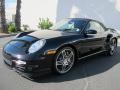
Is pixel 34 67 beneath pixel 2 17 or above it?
beneath

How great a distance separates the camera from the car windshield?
5574 mm

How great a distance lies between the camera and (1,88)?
4.05m

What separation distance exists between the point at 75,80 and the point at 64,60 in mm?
586

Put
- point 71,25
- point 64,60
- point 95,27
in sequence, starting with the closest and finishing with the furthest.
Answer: point 64,60 → point 71,25 → point 95,27

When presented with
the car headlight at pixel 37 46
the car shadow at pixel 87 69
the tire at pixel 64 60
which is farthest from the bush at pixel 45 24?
the car headlight at pixel 37 46

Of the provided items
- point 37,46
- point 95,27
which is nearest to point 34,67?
point 37,46

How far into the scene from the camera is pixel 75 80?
15.1ft

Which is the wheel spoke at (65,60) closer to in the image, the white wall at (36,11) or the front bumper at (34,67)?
the front bumper at (34,67)

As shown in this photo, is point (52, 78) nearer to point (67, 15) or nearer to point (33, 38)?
→ point (33, 38)

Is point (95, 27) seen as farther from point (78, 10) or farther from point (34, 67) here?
point (78, 10)

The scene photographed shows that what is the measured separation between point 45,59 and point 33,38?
70cm

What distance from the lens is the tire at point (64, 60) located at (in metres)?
4.67

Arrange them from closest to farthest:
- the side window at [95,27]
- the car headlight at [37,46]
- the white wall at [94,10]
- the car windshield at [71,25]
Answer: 1. the car headlight at [37,46]
2. the car windshield at [71,25]
3. the side window at [95,27]
4. the white wall at [94,10]

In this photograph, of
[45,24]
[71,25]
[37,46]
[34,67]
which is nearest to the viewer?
[34,67]
